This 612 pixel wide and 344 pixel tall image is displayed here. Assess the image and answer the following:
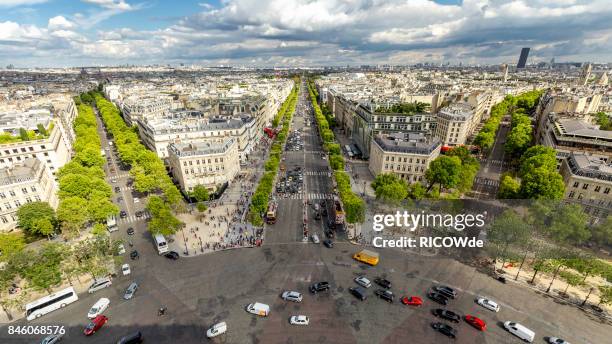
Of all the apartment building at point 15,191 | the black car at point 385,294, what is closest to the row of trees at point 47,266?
the apartment building at point 15,191

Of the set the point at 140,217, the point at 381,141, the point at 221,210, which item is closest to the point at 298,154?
the point at 381,141

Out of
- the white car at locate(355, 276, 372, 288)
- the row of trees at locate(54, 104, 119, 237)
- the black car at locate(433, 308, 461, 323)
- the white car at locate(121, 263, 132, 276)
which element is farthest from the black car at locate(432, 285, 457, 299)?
the row of trees at locate(54, 104, 119, 237)

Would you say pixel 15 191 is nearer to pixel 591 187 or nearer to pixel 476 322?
pixel 476 322

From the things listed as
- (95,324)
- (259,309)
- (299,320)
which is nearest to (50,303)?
(95,324)

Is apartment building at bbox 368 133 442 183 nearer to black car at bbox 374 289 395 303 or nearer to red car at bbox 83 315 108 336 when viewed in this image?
black car at bbox 374 289 395 303

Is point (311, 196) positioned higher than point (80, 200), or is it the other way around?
point (80, 200)

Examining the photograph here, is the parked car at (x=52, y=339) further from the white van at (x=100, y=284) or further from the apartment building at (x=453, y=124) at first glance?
the apartment building at (x=453, y=124)

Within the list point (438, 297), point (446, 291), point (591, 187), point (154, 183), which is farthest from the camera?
point (154, 183)
